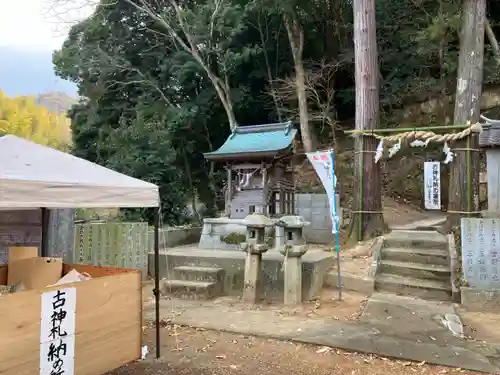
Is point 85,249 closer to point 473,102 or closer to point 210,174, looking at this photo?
point 473,102

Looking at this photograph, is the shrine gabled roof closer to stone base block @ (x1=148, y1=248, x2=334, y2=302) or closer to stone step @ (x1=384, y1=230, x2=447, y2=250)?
stone base block @ (x1=148, y1=248, x2=334, y2=302)

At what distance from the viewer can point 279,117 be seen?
19.0 metres

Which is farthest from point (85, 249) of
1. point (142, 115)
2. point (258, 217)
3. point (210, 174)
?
point (210, 174)

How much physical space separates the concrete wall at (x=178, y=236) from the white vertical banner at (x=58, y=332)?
722cm

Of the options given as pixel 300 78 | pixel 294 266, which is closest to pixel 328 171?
pixel 294 266

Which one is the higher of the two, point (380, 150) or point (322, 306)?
point (380, 150)

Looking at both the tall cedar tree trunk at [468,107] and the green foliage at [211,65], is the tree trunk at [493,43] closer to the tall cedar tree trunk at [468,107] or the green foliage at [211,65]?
the green foliage at [211,65]

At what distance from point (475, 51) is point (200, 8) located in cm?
1109

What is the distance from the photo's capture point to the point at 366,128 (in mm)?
10492

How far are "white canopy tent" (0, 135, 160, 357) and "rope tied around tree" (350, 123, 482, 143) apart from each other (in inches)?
292

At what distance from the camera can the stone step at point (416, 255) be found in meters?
8.20

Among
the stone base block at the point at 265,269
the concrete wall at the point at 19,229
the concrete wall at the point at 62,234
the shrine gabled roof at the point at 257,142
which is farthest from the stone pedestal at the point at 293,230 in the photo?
the concrete wall at the point at 19,229

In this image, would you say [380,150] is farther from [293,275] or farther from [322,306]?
[322,306]

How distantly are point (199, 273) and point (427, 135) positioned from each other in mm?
6293
